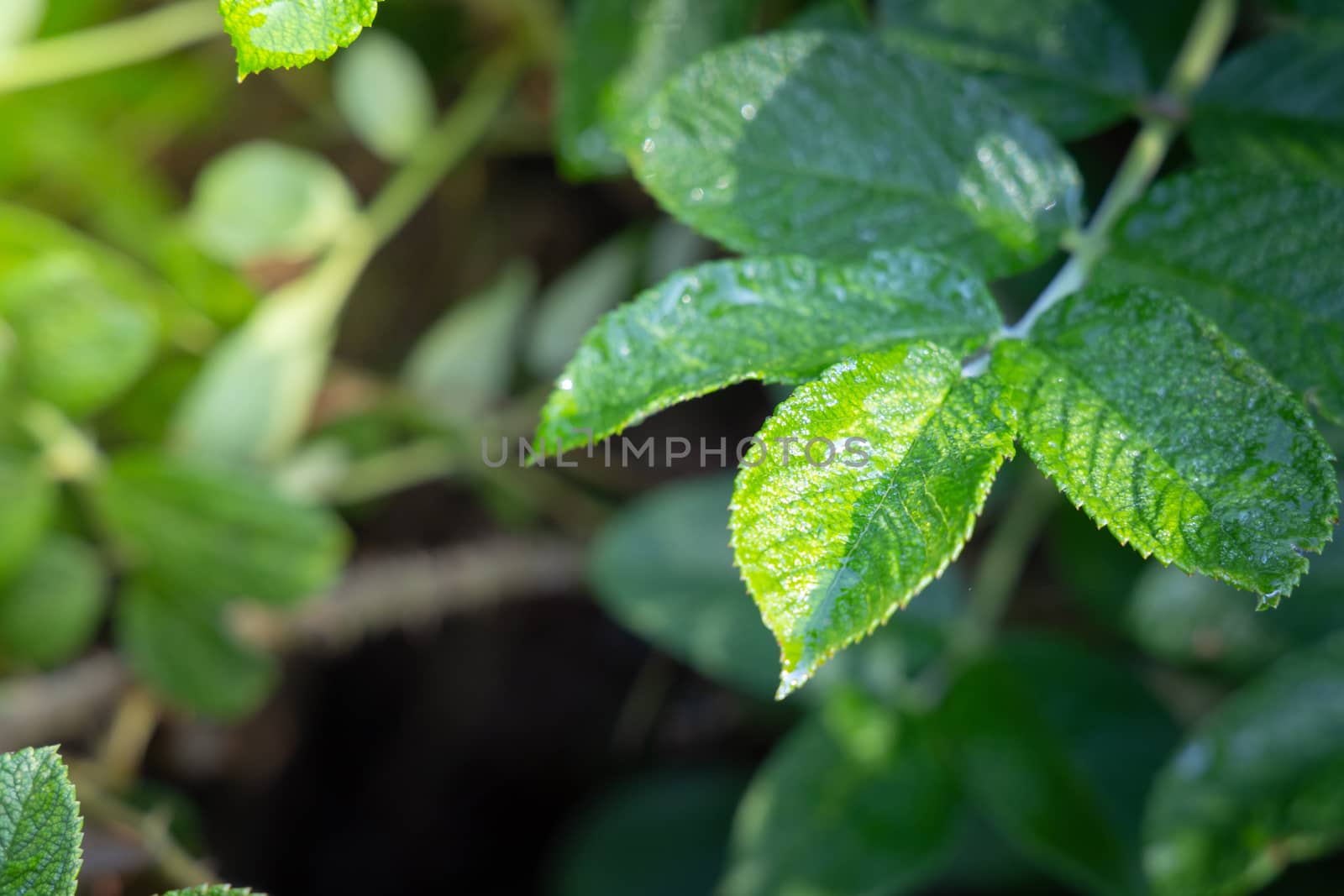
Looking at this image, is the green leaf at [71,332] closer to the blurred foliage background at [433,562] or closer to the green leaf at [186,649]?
the blurred foliage background at [433,562]

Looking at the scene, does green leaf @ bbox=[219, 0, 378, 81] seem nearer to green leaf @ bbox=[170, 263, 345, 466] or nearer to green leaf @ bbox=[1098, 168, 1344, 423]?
green leaf @ bbox=[1098, 168, 1344, 423]

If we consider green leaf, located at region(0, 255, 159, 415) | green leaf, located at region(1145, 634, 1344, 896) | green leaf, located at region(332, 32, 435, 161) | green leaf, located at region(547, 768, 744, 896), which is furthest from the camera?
green leaf, located at region(547, 768, 744, 896)

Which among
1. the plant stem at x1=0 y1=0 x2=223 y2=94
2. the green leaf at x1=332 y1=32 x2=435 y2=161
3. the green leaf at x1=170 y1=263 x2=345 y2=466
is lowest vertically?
the green leaf at x1=170 y1=263 x2=345 y2=466

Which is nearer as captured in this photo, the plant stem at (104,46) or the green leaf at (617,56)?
the green leaf at (617,56)

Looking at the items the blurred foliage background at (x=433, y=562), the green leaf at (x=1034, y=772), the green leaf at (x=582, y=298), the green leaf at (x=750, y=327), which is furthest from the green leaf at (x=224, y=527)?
the green leaf at (x=1034, y=772)

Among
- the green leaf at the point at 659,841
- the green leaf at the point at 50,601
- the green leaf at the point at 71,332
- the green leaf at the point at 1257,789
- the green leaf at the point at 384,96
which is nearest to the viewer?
the green leaf at the point at 1257,789

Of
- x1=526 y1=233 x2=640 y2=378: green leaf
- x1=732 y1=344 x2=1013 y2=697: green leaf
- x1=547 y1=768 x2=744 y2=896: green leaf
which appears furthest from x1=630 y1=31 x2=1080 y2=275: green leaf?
x1=547 y1=768 x2=744 y2=896: green leaf

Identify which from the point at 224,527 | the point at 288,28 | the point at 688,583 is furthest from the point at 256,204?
the point at 288,28
